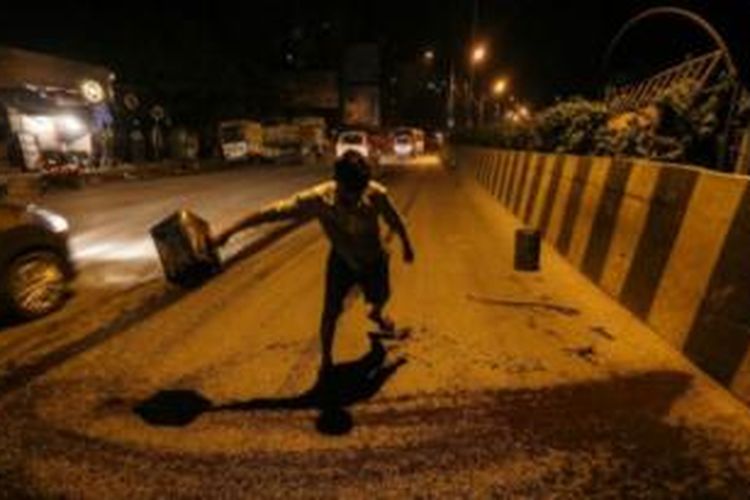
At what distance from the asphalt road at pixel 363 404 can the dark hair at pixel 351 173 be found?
1.48m

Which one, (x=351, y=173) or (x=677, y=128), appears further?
(x=677, y=128)

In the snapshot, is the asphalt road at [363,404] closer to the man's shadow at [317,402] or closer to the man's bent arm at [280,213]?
the man's shadow at [317,402]

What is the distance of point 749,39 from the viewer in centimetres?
1437

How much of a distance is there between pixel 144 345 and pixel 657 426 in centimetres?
427

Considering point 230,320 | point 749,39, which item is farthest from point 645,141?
point 749,39

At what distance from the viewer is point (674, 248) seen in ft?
19.2

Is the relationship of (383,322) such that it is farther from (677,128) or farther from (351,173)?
(677,128)

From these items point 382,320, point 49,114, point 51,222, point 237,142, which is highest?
point 51,222

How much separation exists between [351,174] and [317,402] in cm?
163

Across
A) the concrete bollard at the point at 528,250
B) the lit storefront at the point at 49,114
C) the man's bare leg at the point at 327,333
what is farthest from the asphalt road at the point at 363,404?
the lit storefront at the point at 49,114

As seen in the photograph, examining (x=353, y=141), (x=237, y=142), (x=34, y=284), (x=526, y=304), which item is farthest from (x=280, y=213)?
(x=237, y=142)

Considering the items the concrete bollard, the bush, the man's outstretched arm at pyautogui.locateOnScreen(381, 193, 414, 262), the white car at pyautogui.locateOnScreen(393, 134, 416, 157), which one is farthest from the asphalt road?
the white car at pyautogui.locateOnScreen(393, 134, 416, 157)

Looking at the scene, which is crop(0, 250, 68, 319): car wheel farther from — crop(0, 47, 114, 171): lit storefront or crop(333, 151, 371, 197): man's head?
crop(0, 47, 114, 171): lit storefront

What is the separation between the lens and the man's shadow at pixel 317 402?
459 centimetres
